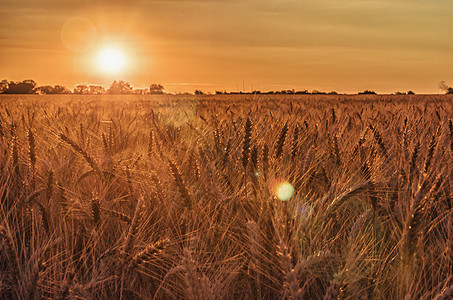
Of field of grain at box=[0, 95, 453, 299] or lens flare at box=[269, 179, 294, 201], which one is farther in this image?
lens flare at box=[269, 179, 294, 201]

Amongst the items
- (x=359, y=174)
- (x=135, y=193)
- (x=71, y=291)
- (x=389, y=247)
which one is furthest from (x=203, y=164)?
(x=71, y=291)

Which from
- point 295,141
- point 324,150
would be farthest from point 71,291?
point 324,150

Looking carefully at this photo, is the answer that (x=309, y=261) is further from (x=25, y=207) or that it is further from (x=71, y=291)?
(x=25, y=207)

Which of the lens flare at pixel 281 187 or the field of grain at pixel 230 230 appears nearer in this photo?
the field of grain at pixel 230 230

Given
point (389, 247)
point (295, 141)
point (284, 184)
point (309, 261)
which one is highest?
point (295, 141)

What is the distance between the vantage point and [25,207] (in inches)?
68.6

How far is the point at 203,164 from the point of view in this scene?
1.99 m

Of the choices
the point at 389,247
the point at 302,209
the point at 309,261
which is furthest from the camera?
the point at 389,247

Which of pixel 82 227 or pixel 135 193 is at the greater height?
pixel 135 193

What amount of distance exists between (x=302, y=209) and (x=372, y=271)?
0.28 m

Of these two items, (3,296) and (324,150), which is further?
(324,150)

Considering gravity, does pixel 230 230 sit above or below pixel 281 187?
below

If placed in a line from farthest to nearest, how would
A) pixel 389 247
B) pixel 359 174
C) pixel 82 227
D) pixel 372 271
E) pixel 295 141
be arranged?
1. pixel 295 141
2. pixel 359 174
3. pixel 82 227
4. pixel 389 247
5. pixel 372 271

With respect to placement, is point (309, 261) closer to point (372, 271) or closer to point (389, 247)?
point (372, 271)
